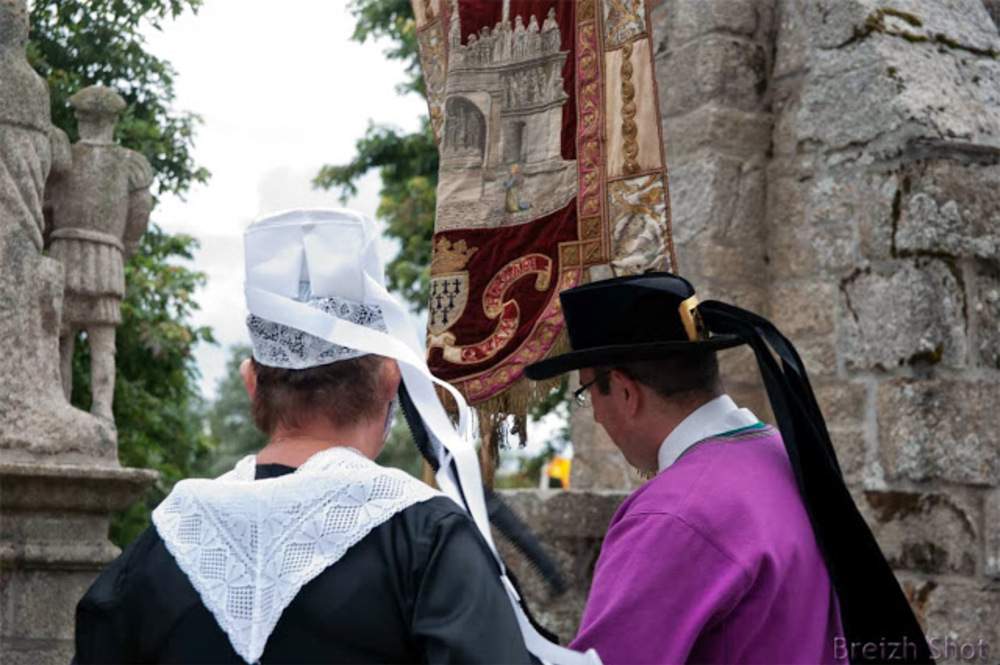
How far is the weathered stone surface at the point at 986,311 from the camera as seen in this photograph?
4383 mm

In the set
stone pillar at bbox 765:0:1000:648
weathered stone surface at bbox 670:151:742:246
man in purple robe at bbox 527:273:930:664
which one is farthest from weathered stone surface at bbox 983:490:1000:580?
man in purple robe at bbox 527:273:930:664

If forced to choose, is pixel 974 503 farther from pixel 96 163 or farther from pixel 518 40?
pixel 96 163

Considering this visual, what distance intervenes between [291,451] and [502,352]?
2.25m

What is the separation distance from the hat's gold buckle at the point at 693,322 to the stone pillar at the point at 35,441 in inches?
91.3

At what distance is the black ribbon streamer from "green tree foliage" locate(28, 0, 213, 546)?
4715mm

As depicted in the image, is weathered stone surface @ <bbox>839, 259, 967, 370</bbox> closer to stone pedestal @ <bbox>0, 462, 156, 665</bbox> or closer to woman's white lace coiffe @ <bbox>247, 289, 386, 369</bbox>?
stone pedestal @ <bbox>0, 462, 156, 665</bbox>

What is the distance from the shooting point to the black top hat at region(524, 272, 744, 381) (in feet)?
7.86

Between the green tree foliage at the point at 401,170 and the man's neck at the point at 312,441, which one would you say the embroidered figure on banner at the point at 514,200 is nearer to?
the man's neck at the point at 312,441

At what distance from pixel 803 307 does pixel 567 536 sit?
3.82 ft

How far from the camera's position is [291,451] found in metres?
1.78

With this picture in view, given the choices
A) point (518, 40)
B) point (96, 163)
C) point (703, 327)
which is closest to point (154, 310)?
point (96, 163)

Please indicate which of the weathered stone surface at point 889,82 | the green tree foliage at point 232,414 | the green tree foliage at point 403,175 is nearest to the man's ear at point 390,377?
the weathered stone surface at point 889,82

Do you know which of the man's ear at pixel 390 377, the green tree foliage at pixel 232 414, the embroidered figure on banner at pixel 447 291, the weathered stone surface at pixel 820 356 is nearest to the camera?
the man's ear at pixel 390 377

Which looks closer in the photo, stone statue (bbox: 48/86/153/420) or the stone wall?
the stone wall
